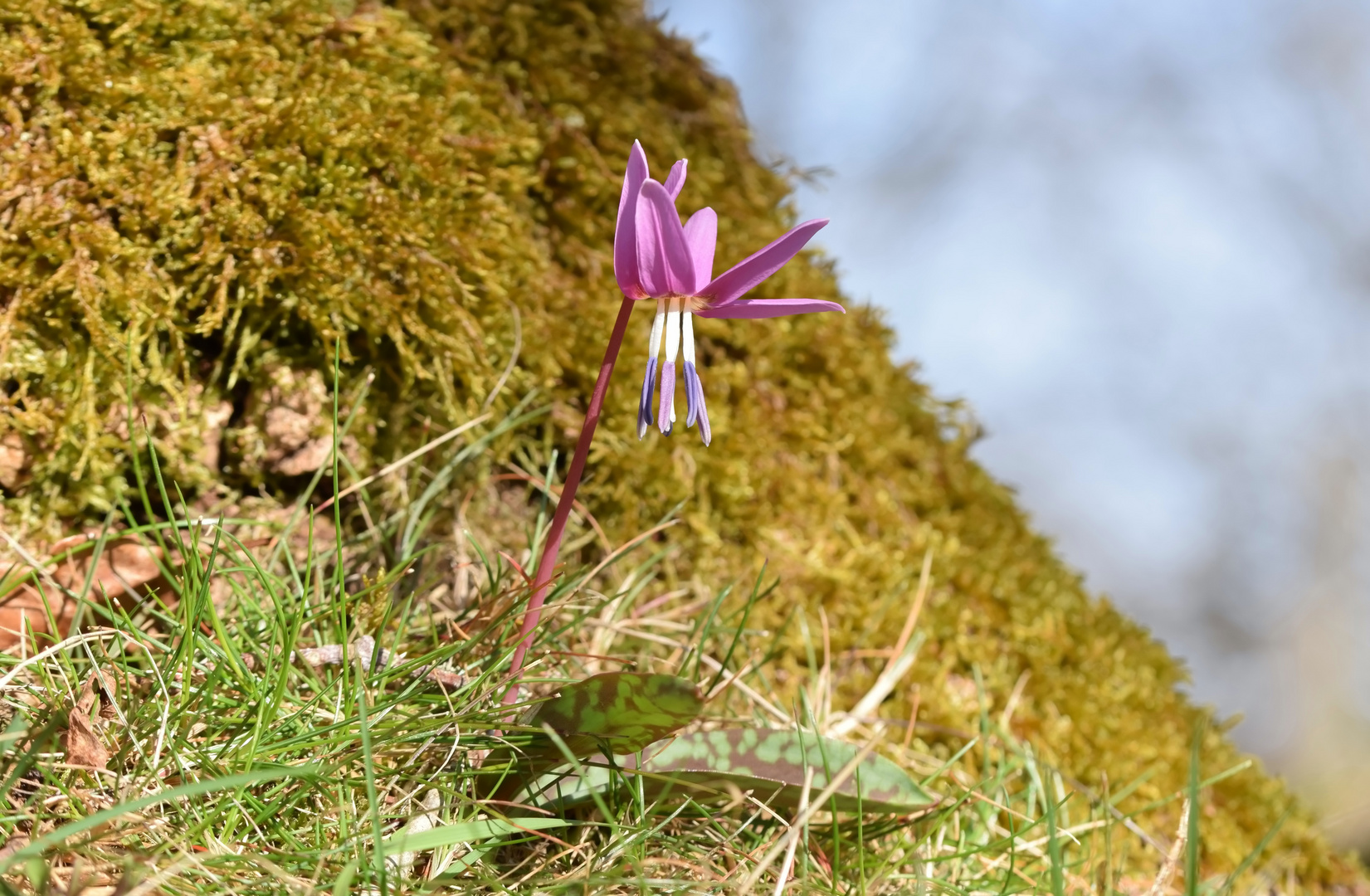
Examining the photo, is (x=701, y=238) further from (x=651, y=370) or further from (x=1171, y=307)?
(x=1171, y=307)

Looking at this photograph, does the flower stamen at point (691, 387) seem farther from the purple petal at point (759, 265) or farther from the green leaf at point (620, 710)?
the green leaf at point (620, 710)

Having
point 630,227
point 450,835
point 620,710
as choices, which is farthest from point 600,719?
point 630,227

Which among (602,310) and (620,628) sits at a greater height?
(602,310)

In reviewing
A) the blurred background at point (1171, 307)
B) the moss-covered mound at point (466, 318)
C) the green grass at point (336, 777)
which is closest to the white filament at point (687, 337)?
the green grass at point (336, 777)

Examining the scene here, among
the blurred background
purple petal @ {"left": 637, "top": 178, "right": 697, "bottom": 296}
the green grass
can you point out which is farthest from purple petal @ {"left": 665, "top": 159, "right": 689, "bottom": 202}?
the blurred background

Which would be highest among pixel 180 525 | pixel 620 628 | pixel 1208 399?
pixel 1208 399

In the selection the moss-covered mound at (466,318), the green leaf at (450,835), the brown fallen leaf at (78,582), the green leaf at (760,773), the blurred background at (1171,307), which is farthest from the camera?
the blurred background at (1171,307)

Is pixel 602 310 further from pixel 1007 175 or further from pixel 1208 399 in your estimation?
pixel 1007 175

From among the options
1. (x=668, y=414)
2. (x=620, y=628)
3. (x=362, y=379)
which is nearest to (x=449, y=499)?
(x=362, y=379)
